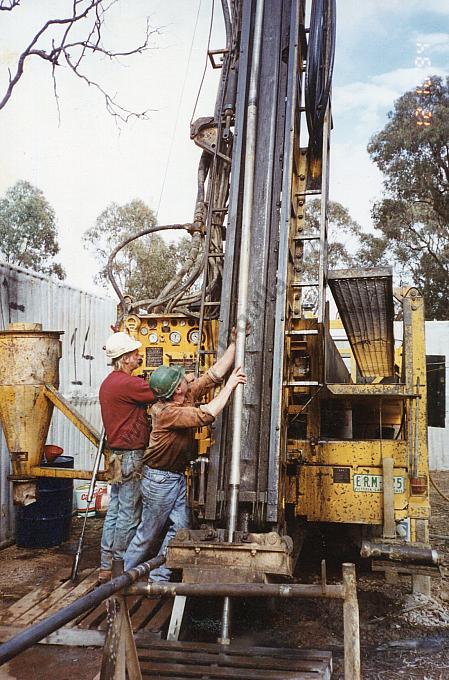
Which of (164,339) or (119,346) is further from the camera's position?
(164,339)

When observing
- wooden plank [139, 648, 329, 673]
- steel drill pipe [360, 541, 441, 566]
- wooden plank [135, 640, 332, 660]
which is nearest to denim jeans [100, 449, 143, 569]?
wooden plank [135, 640, 332, 660]

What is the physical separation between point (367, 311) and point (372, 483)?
150cm

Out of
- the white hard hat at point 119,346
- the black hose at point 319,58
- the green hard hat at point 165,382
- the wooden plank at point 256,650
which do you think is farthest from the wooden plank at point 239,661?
the black hose at point 319,58

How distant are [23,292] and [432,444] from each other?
1116cm

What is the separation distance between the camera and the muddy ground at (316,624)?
3.76 m

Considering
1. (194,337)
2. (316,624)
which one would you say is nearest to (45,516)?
(194,337)

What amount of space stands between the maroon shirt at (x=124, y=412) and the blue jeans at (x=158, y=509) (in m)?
0.59

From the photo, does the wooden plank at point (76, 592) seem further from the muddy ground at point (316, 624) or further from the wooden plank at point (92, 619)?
the muddy ground at point (316, 624)

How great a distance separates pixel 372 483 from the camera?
205 inches

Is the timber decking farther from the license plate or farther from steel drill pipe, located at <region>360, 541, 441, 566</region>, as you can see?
the license plate

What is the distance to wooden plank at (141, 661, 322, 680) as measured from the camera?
314 centimetres

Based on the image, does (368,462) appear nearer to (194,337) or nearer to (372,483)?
(372,483)

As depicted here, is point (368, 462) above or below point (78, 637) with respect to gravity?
above

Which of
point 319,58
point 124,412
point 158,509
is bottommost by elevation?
point 158,509
